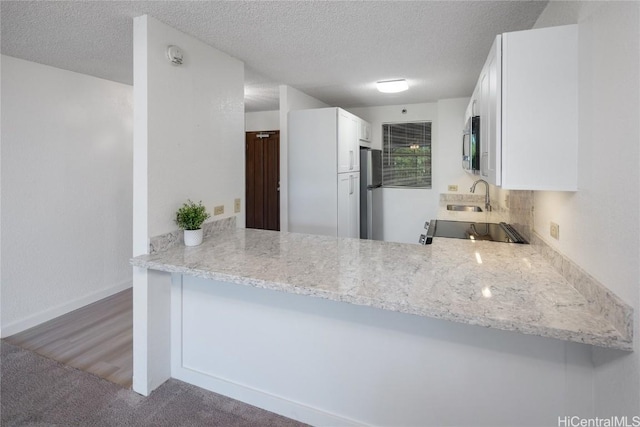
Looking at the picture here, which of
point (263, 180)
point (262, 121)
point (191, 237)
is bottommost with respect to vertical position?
point (191, 237)

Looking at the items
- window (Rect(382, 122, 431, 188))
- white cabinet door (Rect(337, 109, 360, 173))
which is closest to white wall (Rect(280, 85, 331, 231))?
white cabinet door (Rect(337, 109, 360, 173))

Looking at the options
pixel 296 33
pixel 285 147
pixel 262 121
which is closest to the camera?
pixel 296 33

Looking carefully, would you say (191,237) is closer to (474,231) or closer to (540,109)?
(540,109)

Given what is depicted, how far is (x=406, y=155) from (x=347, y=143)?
60.1 inches

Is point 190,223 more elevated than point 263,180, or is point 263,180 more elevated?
point 263,180

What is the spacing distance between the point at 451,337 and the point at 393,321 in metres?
0.27

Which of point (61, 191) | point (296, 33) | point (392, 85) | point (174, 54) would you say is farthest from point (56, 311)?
point (392, 85)

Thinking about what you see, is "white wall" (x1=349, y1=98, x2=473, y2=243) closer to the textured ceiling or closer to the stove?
the textured ceiling

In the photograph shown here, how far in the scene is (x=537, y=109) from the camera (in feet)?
4.75

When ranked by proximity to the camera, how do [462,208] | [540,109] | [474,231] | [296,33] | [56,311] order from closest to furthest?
1. [540,109]
2. [296,33]
3. [474,231]
4. [56,311]
5. [462,208]

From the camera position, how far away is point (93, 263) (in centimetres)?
357

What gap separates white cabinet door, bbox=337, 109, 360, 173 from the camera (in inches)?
143

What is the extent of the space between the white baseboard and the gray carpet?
2.23ft

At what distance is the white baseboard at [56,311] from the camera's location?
2889 mm
